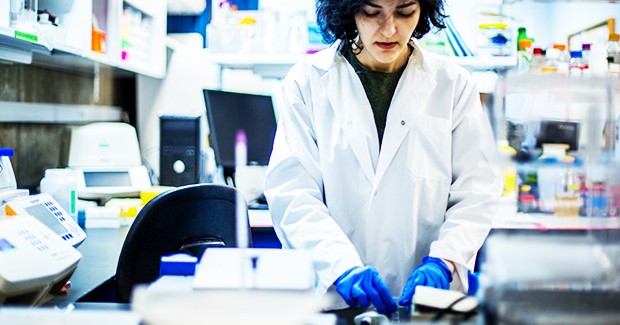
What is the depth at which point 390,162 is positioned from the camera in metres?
1.62

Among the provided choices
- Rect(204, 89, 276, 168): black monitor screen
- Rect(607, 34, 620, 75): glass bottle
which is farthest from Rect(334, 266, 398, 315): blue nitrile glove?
Rect(607, 34, 620, 75): glass bottle

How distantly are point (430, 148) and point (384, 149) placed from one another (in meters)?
0.13

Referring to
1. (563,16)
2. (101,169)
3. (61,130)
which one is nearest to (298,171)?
(101,169)

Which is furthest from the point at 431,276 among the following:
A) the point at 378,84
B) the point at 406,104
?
the point at 378,84

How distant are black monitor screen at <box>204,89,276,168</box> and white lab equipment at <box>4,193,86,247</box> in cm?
111

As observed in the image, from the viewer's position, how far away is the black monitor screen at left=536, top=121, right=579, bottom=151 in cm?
97

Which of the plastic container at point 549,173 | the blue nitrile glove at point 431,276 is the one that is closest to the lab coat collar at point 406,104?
the blue nitrile glove at point 431,276

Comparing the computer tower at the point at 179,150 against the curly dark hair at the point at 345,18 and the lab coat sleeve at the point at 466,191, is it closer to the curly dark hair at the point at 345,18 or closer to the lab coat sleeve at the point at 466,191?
the curly dark hair at the point at 345,18

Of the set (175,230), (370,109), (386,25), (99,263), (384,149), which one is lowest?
(99,263)

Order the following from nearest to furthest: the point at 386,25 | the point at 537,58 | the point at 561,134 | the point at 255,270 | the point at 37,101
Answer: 1. the point at 255,270
2. the point at 561,134
3. the point at 386,25
4. the point at 37,101
5. the point at 537,58

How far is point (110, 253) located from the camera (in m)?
1.82

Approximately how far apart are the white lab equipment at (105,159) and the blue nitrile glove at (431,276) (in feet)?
5.52

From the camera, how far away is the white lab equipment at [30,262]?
1016mm

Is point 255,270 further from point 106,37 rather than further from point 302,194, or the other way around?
point 106,37
